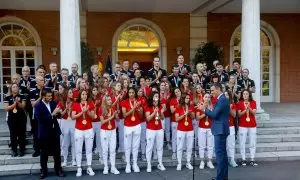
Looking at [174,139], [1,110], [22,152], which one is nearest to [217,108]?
[174,139]

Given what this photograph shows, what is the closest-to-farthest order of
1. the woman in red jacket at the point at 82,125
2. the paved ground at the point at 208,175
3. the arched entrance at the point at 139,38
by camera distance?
the paved ground at the point at 208,175 < the woman in red jacket at the point at 82,125 < the arched entrance at the point at 139,38

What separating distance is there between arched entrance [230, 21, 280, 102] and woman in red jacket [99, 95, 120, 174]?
996 centimetres

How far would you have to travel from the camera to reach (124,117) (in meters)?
7.58

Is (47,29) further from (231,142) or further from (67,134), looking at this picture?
(231,142)

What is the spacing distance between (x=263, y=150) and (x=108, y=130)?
13.7ft

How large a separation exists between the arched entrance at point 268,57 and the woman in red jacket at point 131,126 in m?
9.59

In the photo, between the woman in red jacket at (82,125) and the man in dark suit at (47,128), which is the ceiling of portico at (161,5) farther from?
the man in dark suit at (47,128)

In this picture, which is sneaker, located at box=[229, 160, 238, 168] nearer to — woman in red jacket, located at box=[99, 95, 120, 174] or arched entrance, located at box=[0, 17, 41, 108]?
woman in red jacket, located at box=[99, 95, 120, 174]

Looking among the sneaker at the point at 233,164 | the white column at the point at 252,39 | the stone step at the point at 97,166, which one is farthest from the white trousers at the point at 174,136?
the white column at the point at 252,39

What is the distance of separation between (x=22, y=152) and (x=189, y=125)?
3849mm

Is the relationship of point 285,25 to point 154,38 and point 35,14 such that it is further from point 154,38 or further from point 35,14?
point 35,14

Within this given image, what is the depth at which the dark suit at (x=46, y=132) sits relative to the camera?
698 cm

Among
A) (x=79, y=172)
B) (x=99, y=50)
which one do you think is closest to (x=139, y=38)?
(x=99, y=50)

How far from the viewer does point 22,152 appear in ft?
26.8
